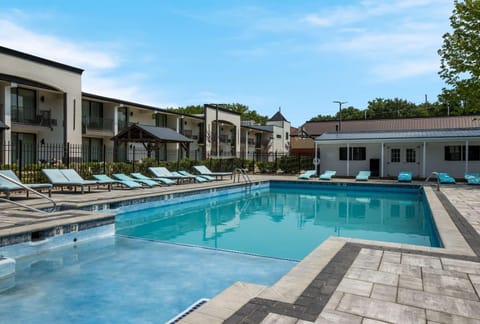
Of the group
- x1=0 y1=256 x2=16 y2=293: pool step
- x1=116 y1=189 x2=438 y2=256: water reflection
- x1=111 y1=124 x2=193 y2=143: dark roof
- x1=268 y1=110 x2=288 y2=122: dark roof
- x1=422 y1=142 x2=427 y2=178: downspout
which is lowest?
x1=116 y1=189 x2=438 y2=256: water reflection

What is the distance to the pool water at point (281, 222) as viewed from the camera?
7.50 meters

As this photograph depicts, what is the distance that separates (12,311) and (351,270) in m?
3.68

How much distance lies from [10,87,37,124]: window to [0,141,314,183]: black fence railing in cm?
143

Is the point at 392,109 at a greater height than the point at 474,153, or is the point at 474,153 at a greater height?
the point at 392,109

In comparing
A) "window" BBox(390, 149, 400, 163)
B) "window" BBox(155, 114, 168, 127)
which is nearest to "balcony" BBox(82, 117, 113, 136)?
"window" BBox(155, 114, 168, 127)

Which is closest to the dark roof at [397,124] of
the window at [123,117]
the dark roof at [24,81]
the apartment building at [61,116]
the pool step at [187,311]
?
the apartment building at [61,116]

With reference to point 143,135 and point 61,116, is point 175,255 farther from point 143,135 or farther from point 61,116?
point 61,116

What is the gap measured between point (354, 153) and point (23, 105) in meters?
19.2

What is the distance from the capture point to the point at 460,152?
64.5 feet

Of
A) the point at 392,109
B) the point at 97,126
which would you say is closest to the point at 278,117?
the point at 392,109

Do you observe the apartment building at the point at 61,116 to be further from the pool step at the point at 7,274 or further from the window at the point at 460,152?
the window at the point at 460,152

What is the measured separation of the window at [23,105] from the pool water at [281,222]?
12124mm

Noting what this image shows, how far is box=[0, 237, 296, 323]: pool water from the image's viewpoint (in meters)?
3.81

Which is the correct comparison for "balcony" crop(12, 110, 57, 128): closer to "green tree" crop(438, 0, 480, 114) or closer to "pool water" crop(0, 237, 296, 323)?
"pool water" crop(0, 237, 296, 323)
